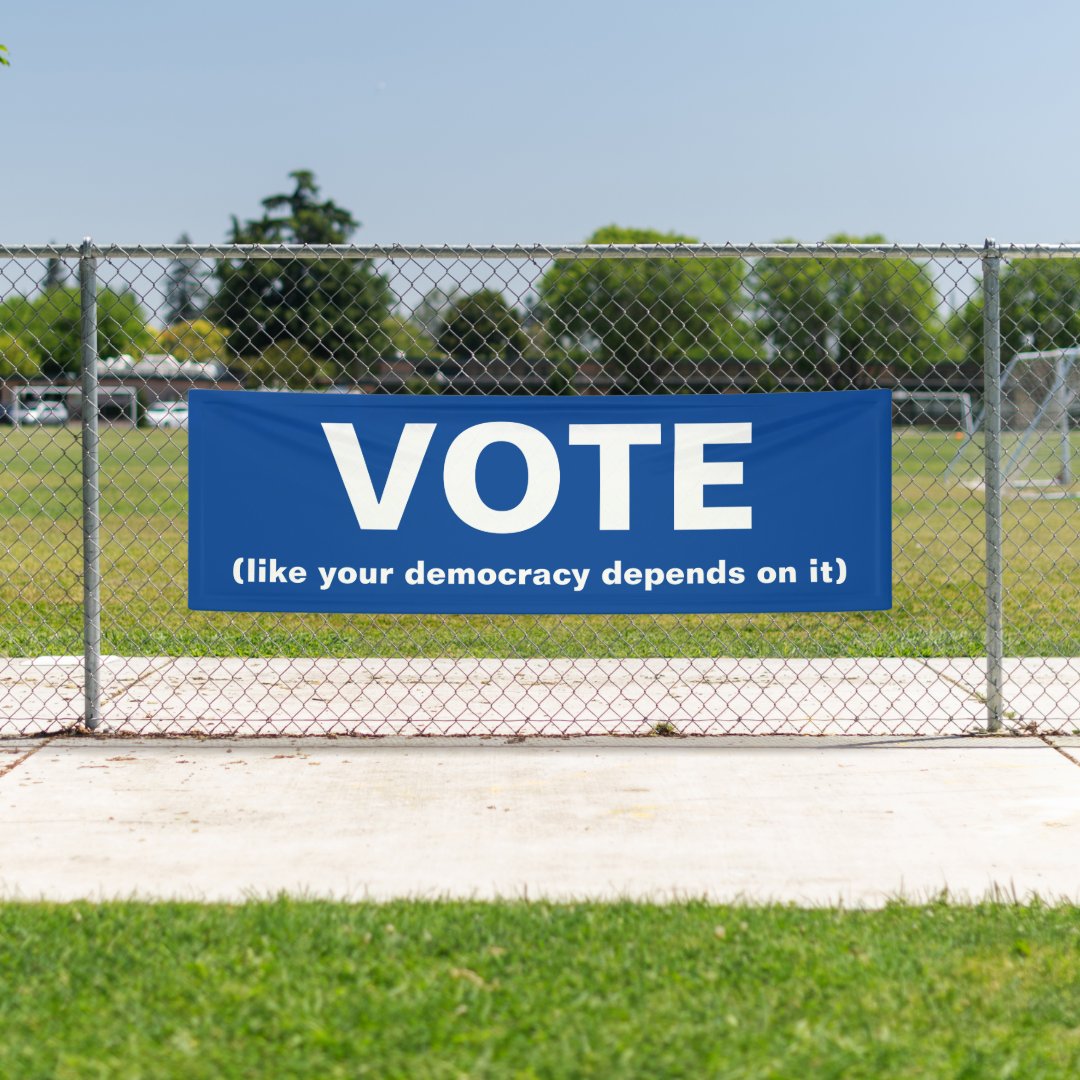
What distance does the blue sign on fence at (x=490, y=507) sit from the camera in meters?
5.49

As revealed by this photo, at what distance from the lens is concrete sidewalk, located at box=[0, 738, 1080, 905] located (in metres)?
3.89

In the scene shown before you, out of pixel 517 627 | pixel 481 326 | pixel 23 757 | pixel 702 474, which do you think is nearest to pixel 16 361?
pixel 481 326

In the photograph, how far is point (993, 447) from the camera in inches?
216

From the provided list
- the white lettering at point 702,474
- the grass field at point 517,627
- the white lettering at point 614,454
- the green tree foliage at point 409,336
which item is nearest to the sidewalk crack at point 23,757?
the grass field at point 517,627

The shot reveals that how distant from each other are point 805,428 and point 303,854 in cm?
270

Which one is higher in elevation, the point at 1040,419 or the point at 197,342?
the point at 197,342

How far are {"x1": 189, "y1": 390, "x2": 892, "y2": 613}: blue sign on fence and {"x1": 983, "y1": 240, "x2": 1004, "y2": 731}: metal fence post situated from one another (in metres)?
0.49

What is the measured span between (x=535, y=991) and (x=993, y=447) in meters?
3.33

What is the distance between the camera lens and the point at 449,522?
18.0 feet

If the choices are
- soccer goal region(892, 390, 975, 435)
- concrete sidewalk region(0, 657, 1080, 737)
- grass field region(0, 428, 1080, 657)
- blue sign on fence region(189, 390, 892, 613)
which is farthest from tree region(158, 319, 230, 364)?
soccer goal region(892, 390, 975, 435)

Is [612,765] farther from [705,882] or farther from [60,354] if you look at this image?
[60,354]

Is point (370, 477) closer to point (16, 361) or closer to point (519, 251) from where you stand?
point (519, 251)

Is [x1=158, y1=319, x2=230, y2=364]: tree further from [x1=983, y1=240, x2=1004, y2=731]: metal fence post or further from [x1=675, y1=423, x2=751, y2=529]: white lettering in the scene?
[x1=983, y1=240, x2=1004, y2=731]: metal fence post

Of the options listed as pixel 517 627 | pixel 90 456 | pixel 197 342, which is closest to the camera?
pixel 90 456
